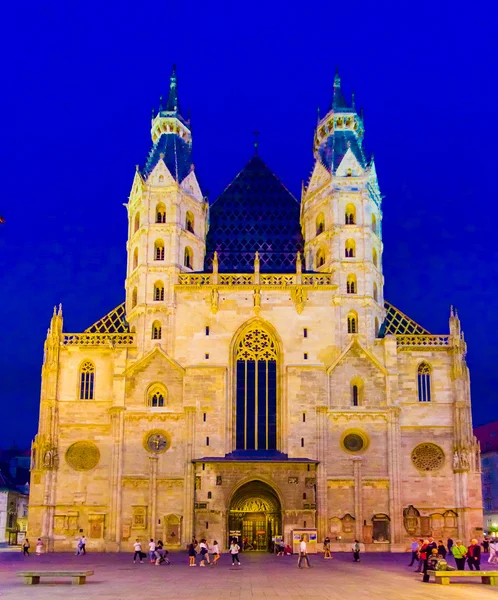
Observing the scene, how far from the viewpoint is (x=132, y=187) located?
58.2 metres

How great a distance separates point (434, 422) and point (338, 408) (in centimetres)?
614

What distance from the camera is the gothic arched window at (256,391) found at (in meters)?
51.8

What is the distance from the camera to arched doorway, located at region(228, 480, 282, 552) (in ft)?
165

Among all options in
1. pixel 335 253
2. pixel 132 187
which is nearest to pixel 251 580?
pixel 335 253

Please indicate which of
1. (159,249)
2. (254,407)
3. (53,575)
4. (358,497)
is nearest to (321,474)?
(358,497)

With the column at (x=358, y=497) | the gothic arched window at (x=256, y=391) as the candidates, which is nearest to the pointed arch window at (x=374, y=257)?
the gothic arched window at (x=256, y=391)

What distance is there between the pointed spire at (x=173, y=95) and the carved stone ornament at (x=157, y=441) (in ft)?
79.6

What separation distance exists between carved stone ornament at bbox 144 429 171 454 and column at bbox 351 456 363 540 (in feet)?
38.1

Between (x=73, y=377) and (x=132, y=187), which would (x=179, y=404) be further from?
(x=132, y=187)

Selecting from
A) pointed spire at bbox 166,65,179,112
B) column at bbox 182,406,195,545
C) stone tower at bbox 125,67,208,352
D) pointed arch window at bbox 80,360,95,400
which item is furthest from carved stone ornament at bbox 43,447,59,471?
pointed spire at bbox 166,65,179,112

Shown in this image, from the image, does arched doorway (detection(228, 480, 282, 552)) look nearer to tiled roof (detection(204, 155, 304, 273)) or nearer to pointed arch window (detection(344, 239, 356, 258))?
tiled roof (detection(204, 155, 304, 273))

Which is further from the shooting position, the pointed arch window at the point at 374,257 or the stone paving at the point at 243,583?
the pointed arch window at the point at 374,257

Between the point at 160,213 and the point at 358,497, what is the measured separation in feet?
75.4

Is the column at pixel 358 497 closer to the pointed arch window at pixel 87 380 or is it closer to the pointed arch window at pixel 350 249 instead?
the pointed arch window at pixel 350 249
